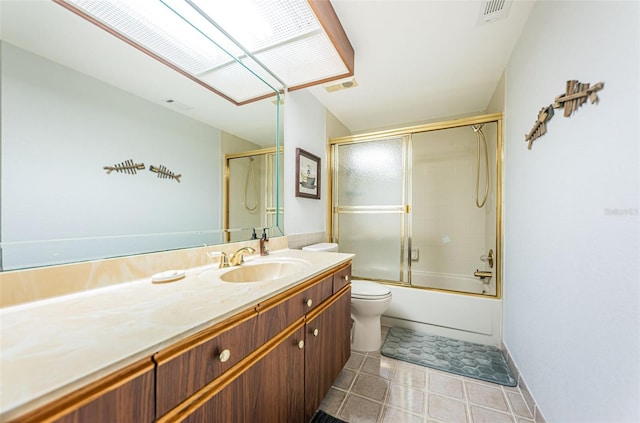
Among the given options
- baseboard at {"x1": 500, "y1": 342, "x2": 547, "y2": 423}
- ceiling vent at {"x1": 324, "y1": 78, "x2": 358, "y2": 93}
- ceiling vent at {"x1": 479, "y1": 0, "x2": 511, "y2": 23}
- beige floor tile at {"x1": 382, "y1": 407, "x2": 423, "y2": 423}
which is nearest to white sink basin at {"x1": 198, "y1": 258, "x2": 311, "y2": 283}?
beige floor tile at {"x1": 382, "y1": 407, "x2": 423, "y2": 423}

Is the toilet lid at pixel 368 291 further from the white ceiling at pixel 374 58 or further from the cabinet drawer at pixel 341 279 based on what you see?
the white ceiling at pixel 374 58

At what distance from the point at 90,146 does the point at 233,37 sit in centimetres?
98

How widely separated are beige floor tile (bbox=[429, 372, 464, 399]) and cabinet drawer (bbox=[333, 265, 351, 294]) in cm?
81

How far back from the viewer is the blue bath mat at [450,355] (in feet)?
5.06


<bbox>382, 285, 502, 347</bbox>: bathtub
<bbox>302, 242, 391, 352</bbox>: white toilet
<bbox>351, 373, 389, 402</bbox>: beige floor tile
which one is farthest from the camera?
<bbox>382, 285, 502, 347</bbox>: bathtub

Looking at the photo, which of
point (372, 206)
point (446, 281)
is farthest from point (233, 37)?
point (446, 281)

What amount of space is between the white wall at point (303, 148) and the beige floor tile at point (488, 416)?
5.10 feet

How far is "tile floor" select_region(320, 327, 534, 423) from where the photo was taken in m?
1.22

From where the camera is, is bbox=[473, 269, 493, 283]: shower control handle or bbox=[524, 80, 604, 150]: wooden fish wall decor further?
bbox=[473, 269, 493, 283]: shower control handle

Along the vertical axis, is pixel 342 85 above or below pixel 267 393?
above

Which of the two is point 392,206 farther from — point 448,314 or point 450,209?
point 448,314

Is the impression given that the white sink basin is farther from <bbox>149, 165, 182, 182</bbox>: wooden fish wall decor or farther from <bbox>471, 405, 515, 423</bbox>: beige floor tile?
<bbox>471, 405, 515, 423</bbox>: beige floor tile

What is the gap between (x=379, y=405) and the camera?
1297 mm

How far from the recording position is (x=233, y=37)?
1.34 metres
